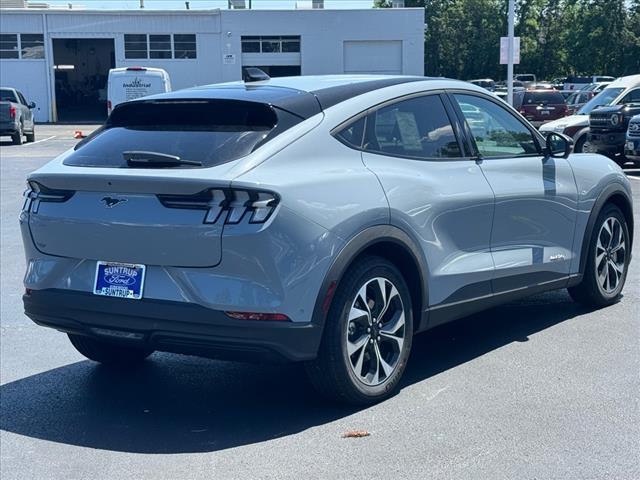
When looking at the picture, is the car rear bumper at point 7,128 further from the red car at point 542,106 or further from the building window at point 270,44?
the building window at point 270,44

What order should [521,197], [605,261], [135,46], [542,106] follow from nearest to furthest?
[521,197], [605,261], [542,106], [135,46]

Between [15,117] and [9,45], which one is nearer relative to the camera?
[15,117]

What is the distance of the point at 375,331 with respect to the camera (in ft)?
16.9

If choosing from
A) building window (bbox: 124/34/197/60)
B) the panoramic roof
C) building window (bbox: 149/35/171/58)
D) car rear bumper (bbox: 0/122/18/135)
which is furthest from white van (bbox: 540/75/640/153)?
building window (bbox: 149/35/171/58)

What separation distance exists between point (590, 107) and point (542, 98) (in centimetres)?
1347

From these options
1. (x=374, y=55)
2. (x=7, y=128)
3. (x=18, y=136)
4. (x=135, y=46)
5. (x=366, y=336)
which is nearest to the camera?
(x=366, y=336)

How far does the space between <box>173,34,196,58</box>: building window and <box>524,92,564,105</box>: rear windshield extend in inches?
854

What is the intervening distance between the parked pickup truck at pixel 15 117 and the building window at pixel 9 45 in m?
18.3

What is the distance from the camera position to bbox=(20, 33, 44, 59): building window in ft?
163

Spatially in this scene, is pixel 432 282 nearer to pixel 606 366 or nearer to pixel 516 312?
pixel 606 366

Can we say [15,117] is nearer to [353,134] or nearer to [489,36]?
[353,134]

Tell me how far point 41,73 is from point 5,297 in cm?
4419

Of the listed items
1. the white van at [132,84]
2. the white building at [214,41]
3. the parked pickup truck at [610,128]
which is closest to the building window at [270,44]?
the white building at [214,41]

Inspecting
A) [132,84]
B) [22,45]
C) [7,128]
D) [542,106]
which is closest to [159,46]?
[22,45]
